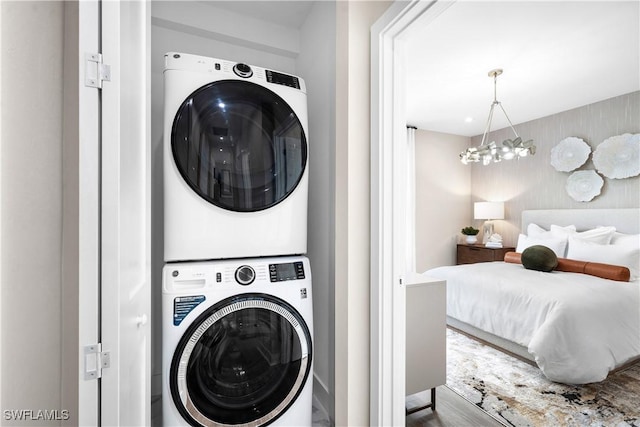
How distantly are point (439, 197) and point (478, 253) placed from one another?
43.4 inches

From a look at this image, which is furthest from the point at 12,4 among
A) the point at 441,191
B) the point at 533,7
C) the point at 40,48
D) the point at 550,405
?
the point at 441,191

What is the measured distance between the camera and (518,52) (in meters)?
2.56

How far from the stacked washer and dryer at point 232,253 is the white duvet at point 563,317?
1.91 m

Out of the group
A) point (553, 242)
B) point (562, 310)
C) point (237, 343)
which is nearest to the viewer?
point (237, 343)

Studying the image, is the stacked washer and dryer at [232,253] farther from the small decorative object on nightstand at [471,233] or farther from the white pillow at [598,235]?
the small decorative object on nightstand at [471,233]

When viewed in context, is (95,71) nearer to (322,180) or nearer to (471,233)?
(322,180)

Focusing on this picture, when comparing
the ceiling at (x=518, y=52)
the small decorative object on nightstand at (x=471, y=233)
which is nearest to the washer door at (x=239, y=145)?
the ceiling at (x=518, y=52)

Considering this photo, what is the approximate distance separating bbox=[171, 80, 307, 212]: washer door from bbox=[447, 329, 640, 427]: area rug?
1.93m

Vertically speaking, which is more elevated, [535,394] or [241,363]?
[241,363]

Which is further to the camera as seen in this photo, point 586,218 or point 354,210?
point 586,218

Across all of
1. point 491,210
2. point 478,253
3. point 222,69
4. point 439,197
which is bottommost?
point 478,253

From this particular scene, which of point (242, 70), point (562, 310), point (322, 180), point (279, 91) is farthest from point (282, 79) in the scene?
point (562, 310)

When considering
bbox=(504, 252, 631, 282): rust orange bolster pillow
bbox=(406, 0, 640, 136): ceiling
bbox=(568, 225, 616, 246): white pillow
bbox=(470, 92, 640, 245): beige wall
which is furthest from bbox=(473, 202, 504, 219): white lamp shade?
bbox=(504, 252, 631, 282): rust orange bolster pillow

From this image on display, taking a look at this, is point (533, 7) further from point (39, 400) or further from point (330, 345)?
point (39, 400)
